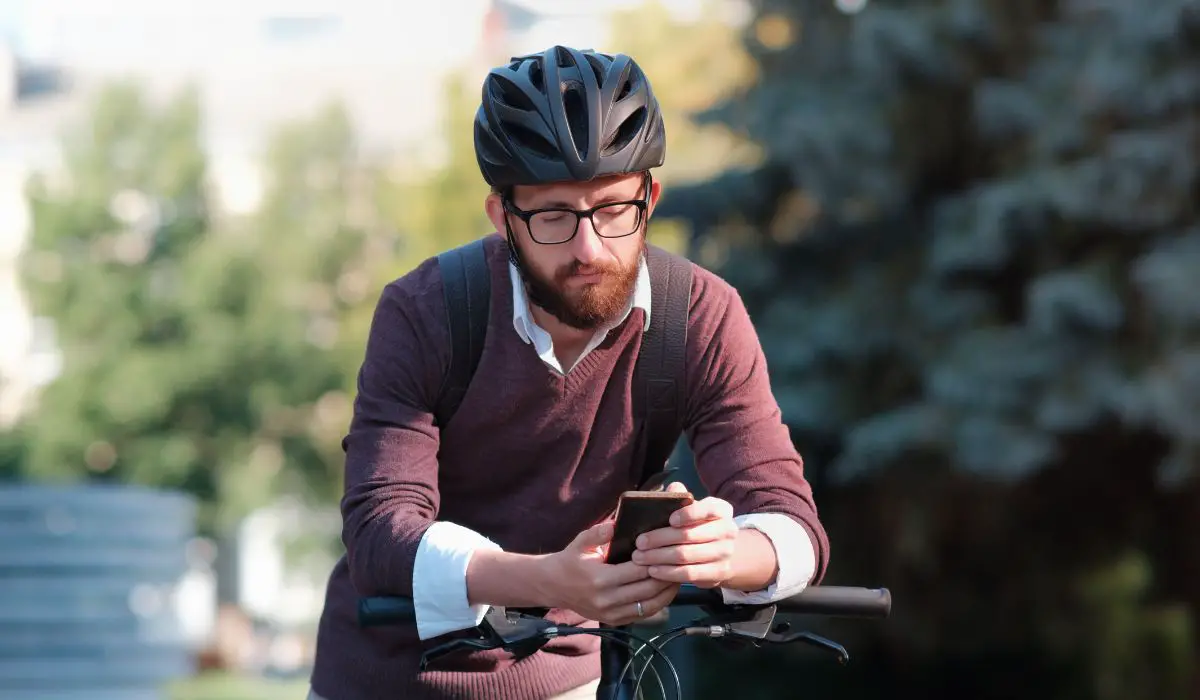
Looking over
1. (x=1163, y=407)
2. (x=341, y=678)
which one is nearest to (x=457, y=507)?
(x=341, y=678)

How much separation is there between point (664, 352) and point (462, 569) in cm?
55

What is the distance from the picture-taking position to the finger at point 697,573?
226 centimetres

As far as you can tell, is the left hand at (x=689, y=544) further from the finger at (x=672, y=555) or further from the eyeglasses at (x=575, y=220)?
the eyeglasses at (x=575, y=220)

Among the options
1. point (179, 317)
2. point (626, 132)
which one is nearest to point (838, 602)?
point (626, 132)

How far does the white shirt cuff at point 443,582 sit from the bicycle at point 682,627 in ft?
0.08

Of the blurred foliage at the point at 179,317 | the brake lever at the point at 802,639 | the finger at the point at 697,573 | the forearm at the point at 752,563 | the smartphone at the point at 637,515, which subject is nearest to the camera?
the smartphone at the point at 637,515

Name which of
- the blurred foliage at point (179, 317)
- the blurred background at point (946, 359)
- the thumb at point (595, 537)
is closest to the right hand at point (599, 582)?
the thumb at point (595, 537)

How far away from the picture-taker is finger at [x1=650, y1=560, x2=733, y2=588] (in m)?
2.26

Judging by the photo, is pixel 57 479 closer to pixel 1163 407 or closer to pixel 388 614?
pixel 1163 407

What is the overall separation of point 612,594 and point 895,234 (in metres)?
9.24

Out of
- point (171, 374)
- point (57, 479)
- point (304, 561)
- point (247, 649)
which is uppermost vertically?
point (171, 374)

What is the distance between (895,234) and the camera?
11.2 m

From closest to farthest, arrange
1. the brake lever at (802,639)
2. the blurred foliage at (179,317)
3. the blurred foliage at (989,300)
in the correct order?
the brake lever at (802,639) < the blurred foliage at (989,300) < the blurred foliage at (179,317)

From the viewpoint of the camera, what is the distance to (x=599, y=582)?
2.27m
